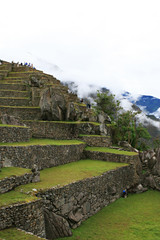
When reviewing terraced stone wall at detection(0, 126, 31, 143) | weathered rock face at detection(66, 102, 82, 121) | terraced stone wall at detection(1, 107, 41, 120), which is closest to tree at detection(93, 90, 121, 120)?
weathered rock face at detection(66, 102, 82, 121)

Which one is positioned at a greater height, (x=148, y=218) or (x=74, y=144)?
(x=74, y=144)

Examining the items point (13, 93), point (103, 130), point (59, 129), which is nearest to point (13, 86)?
point (13, 93)

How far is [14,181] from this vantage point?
9.23 metres

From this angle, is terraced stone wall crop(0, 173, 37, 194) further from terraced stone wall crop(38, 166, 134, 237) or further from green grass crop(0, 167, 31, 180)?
terraced stone wall crop(38, 166, 134, 237)

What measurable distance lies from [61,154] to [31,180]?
557cm

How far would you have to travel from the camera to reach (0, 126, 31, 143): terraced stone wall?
13.4 metres

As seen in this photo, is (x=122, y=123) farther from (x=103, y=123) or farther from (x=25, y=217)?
(x=25, y=217)

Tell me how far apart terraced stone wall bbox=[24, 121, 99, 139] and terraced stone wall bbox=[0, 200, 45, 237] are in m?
11.3

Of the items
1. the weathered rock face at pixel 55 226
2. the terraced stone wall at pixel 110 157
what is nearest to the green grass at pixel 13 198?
the weathered rock face at pixel 55 226

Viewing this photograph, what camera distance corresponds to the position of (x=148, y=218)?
460 inches

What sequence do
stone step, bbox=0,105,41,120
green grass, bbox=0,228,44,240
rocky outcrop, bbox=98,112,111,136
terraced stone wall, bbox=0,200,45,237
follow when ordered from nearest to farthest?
green grass, bbox=0,228,44,240
terraced stone wall, bbox=0,200,45,237
stone step, bbox=0,105,41,120
rocky outcrop, bbox=98,112,111,136

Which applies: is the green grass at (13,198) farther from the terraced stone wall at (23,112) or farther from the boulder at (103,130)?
the boulder at (103,130)

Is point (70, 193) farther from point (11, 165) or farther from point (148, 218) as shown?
point (148, 218)

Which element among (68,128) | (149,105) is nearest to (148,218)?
(68,128)
